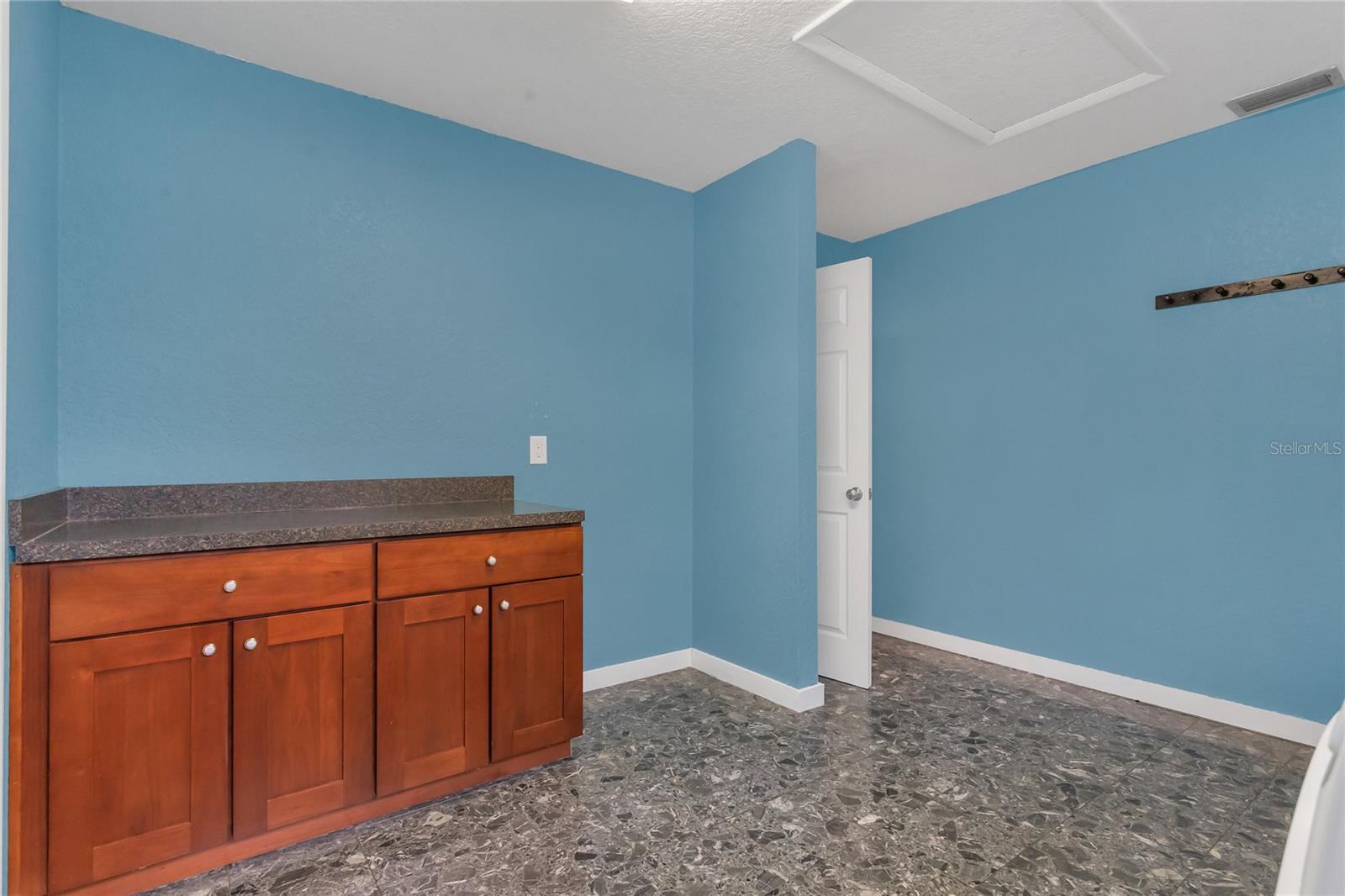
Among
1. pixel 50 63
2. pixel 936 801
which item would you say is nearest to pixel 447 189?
pixel 50 63

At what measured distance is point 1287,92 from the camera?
247 centimetres

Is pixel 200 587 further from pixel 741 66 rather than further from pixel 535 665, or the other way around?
pixel 741 66

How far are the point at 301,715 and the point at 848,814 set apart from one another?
5.36 ft

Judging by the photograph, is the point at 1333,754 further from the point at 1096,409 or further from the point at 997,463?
the point at 997,463

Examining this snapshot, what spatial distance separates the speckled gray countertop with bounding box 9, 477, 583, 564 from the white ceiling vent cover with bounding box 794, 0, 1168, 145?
6.14 ft

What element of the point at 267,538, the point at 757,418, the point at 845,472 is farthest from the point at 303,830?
the point at 845,472

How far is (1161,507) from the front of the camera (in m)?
2.94

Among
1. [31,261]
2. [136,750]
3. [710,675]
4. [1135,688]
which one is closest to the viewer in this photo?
[136,750]

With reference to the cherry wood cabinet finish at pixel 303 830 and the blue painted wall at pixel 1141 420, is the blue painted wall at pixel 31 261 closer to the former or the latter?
the cherry wood cabinet finish at pixel 303 830

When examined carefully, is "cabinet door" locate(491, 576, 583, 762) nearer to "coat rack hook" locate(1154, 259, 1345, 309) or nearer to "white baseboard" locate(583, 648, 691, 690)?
"white baseboard" locate(583, 648, 691, 690)

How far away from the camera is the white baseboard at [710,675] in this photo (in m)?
2.90

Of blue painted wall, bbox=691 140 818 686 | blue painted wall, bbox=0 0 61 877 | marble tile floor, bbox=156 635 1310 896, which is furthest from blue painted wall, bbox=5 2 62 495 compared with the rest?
blue painted wall, bbox=691 140 818 686

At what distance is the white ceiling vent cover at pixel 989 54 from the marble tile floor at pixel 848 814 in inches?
97.3

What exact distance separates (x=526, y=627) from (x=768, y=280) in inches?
73.0
